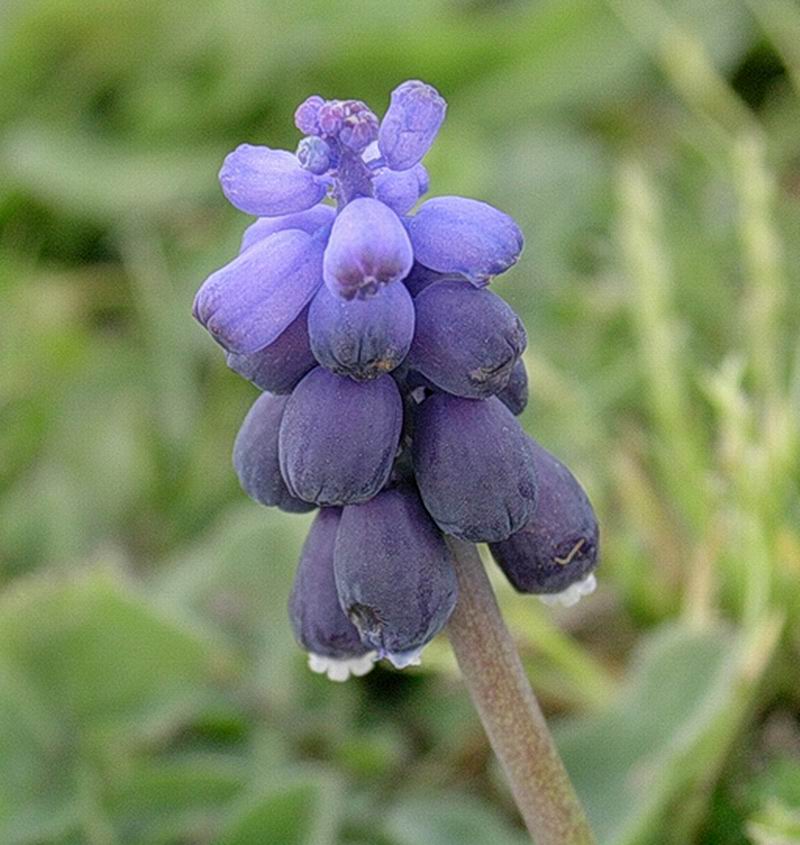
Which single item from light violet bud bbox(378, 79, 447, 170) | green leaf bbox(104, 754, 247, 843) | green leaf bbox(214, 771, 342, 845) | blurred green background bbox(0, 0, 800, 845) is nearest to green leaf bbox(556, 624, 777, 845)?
blurred green background bbox(0, 0, 800, 845)

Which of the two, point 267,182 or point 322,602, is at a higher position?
point 267,182

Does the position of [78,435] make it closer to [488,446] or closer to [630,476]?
[630,476]

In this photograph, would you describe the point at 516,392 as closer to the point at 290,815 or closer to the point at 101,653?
the point at 290,815

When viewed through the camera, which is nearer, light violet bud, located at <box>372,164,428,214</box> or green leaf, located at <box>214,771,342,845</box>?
light violet bud, located at <box>372,164,428,214</box>

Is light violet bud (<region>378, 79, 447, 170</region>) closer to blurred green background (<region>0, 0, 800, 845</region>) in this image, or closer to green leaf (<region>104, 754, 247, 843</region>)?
blurred green background (<region>0, 0, 800, 845</region>)

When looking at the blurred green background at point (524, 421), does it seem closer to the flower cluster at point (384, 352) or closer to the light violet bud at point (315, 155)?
the flower cluster at point (384, 352)

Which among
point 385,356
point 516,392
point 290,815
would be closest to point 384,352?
point 385,356

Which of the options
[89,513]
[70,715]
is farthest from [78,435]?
[70,715]
